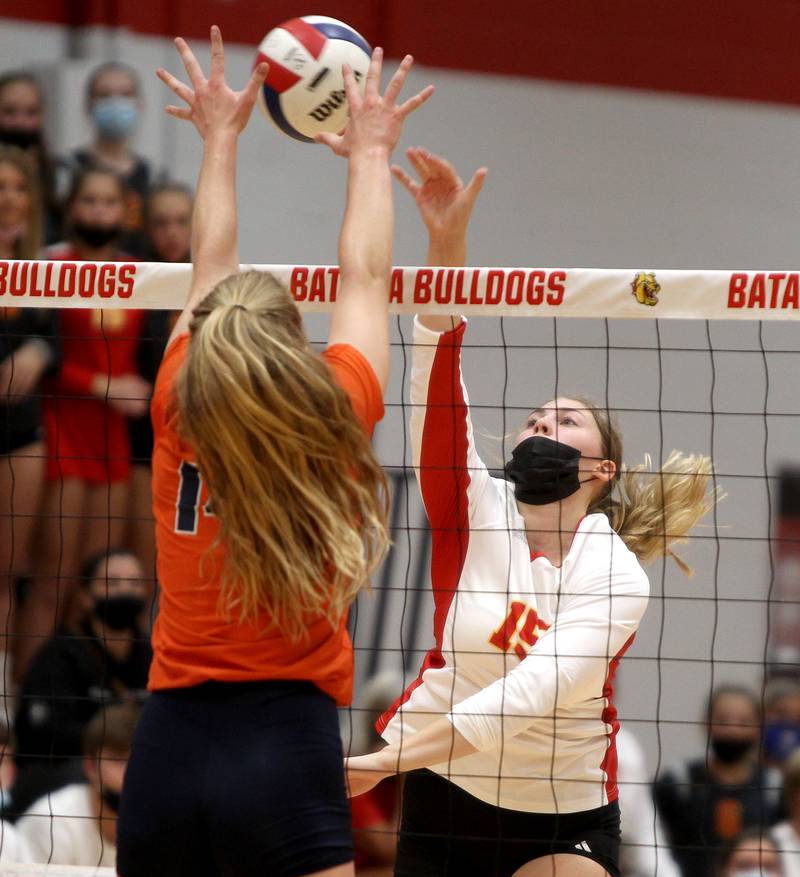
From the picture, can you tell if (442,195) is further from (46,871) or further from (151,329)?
(151,329)

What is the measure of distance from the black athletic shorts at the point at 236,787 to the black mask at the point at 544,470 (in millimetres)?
1285

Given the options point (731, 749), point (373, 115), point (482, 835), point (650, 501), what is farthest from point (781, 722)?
point (373, 115)

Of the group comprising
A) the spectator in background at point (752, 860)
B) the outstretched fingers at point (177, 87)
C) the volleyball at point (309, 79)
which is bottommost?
the spectator in background at point (752, 860)

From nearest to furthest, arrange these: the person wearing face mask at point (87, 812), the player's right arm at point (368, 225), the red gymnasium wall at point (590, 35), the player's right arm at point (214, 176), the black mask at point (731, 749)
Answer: the player's right arm at point (368, 225) < the player's right arm at point (214, 176) < the person wearing face mask at point (87, 812) < the black mask at point (731, 749) < the red gymnasium wall at point (590, 35)

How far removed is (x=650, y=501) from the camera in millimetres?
3820

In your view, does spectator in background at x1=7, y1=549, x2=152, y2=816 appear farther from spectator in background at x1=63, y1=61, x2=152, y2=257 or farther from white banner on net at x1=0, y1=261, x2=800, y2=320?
white banner on net at x1=0, y1=261, x2=800, y2=320

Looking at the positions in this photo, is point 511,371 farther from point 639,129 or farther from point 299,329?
point 299,329

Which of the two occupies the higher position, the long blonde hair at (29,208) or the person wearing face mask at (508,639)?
the long blonde hair at (29,208)

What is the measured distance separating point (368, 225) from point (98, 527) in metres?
3.91

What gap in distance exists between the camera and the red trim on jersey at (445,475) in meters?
3.56

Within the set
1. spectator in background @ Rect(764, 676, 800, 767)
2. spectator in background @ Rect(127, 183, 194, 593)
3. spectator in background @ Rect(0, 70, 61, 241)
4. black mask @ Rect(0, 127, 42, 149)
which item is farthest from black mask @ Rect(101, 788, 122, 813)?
spectator in background @ Rect(764, 676, 800, 767)

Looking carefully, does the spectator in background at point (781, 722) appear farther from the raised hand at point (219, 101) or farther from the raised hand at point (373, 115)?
the raised hand at point (219, 101)

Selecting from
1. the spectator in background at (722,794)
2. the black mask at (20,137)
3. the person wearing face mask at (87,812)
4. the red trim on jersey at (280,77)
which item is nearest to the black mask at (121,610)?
the person wearing face mask at (87,812)

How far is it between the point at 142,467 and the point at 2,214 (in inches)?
48.8
